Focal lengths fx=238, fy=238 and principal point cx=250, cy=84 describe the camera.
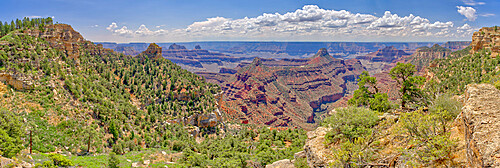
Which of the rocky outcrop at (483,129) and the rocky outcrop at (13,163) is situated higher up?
the rocky outcrop at (483,129)

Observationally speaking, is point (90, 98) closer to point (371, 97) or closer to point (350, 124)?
point (350, 124)

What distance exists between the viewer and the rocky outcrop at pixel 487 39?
57.4 metres

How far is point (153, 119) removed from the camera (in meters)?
63.8

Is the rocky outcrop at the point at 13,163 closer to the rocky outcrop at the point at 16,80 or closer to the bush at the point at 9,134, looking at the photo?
the bush at the point at 9,134

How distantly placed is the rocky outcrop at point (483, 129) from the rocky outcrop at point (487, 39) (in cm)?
6166

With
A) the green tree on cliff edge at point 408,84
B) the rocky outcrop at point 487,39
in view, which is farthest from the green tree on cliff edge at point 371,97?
the rocky outcrop at point 487,39

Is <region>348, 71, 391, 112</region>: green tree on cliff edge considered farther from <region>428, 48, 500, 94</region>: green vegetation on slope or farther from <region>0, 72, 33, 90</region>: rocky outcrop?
<region>0, 72, 33, 90</region>: rocky outcrop

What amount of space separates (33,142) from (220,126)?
4895 cm

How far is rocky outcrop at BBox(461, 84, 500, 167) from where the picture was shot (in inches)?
374

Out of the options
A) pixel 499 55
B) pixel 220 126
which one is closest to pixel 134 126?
pixel 220 126

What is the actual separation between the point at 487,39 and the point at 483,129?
2833 inches

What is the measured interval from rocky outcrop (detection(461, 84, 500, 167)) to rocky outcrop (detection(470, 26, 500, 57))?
61.7 metres


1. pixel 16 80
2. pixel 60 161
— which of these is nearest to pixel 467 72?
pixel 60 161

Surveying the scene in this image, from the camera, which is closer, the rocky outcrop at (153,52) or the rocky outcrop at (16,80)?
the rocky outcrop at (16,80)
